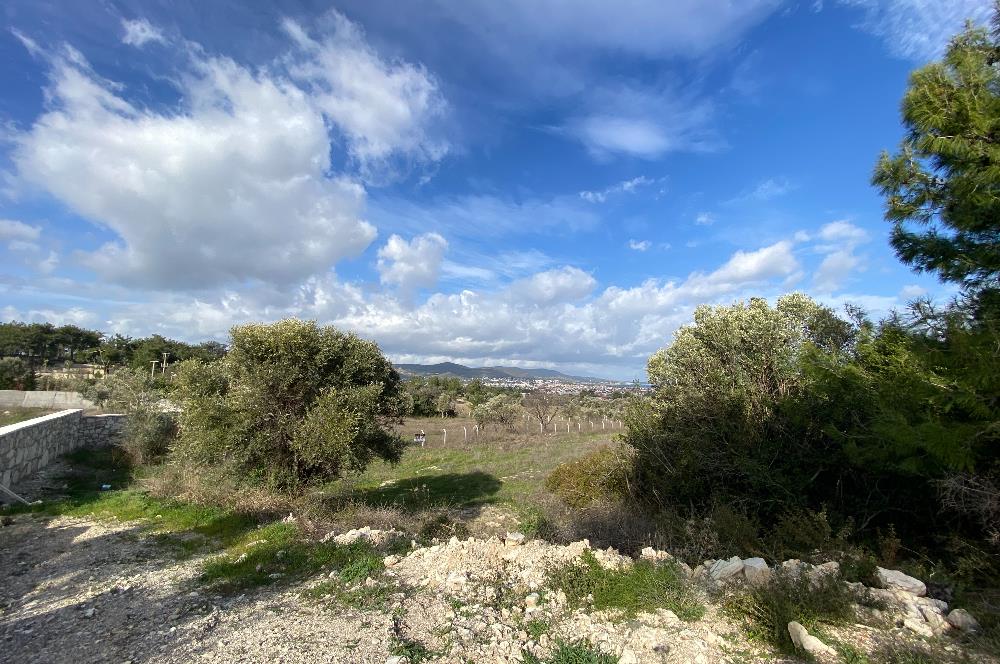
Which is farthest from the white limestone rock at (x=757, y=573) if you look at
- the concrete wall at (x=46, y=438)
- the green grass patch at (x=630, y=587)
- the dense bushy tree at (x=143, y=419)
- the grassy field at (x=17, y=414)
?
the grassy field at (x=17, y=414)

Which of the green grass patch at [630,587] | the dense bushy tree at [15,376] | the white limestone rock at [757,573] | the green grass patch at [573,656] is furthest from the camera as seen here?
the dense bushy tree at [15,376]

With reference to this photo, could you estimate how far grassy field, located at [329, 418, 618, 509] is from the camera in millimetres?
13328

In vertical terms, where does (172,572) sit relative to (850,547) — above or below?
below

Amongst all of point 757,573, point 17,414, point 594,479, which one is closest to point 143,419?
point 17,414

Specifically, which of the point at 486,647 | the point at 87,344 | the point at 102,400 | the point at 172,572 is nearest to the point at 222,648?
the point at 486,647

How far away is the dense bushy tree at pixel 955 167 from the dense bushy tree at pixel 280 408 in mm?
9378

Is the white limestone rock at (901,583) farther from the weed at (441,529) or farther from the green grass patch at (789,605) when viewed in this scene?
the weed at (441,529)

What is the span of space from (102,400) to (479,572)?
26742 millimetres

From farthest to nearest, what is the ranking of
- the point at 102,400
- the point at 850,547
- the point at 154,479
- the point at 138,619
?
1. the point at 102,400
2. the point at 154,479
3. the point at 850,547
4. the point at 138,619

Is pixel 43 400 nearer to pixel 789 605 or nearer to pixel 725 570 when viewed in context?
pixel 725 570

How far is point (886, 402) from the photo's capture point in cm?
646

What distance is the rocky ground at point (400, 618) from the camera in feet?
13.0

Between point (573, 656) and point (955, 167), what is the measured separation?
674 centimetres

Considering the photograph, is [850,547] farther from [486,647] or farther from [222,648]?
[222,648]
